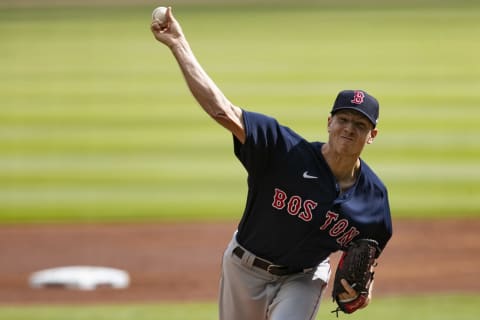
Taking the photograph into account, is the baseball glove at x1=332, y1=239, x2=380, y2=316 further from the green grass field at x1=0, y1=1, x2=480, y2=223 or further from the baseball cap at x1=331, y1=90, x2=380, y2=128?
the green grass field at x1=0, y1=1, x2=480, y2=223

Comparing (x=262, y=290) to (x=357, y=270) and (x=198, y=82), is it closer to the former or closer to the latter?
(x=357, y=270)

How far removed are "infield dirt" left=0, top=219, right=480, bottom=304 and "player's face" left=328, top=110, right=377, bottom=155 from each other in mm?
4553

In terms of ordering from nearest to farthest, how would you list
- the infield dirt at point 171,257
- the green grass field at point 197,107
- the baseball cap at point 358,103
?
1. the baseball cap at point 358,103
2. the infield dirt at point 171,257
3. the green grass field at point 197,107

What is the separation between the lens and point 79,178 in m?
15.0

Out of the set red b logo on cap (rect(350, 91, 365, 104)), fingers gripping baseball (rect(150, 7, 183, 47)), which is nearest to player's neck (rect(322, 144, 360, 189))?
red b logo on cap (rect(350, 91, 365, 104))

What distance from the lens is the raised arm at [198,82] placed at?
4.84 m

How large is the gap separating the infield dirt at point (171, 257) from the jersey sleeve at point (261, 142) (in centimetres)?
450

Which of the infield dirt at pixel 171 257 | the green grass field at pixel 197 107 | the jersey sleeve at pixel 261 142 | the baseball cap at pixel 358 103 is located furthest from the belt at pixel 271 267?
the green grass field at pixel 197 107

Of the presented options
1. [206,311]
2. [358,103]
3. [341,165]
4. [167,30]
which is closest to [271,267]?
[341,165]

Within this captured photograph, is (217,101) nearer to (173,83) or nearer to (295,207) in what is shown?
(295,207)

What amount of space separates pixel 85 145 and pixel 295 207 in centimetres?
1225

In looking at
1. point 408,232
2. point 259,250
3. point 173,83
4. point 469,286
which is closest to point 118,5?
point 173,83

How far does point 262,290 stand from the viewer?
550 cm

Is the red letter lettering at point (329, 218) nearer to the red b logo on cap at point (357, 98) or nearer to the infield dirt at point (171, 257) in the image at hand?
the red b logo on cap at point (357, 98)
